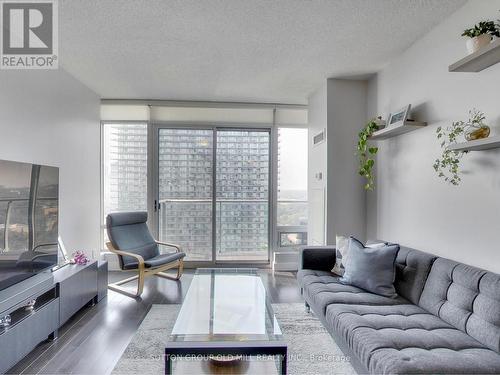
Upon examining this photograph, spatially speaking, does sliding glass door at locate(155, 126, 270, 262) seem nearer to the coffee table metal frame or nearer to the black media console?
the black media console

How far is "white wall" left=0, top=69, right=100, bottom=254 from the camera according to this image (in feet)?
8.69

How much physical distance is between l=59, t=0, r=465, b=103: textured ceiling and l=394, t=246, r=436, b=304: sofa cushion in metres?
1.88

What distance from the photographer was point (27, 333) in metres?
2.09

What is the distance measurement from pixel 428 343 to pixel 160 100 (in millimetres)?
4315

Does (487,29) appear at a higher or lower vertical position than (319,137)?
higher

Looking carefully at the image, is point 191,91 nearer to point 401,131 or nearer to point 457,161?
point 401,131

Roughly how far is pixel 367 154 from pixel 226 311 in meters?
2.44

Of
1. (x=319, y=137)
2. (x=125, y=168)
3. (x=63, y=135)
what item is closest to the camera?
(x=63, y=135)

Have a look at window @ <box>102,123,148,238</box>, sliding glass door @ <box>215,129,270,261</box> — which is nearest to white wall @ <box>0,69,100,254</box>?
window @ <box>102,123,148,238</box>

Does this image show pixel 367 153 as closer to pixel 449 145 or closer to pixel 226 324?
pixel 449 145

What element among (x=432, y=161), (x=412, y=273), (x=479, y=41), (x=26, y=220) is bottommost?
(x=412, y=273)

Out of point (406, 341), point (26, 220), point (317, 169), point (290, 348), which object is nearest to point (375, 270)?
point (406, 341)

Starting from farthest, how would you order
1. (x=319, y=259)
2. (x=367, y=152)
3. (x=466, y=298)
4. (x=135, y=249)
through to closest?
(x=135, y=249) < (x=367, y=152) < (x=319, y=259) < (x=466, y=298)

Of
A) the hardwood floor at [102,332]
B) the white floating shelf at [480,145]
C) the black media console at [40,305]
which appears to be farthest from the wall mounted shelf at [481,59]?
the black media console at [40,305]
